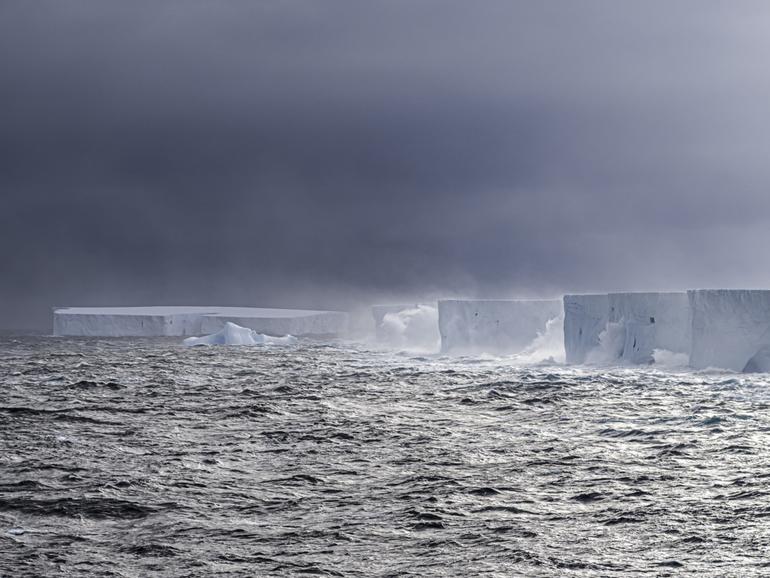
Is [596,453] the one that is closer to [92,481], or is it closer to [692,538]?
[692,538]

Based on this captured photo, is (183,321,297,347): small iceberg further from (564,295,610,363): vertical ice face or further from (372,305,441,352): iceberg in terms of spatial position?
(564,295,610,363): vertical ice face

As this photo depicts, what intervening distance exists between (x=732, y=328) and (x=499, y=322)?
12.2 m

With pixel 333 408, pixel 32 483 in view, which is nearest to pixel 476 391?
pixel 333 408

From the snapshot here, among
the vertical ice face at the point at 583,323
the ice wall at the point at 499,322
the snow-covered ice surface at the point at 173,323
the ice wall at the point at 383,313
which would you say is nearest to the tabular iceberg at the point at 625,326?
the vertical ice face at the point at 583,323

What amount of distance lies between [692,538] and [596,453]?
11.1ft

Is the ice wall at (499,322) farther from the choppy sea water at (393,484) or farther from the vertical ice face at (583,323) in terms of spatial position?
the choppy sea water at (393,484)

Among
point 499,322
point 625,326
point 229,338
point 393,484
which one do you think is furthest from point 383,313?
point 393,484

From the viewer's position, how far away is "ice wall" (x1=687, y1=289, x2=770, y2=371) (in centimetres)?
1647

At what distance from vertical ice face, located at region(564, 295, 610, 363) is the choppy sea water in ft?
19.9

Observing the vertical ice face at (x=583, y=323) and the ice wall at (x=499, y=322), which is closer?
the vertical ice face at (x=583, y=323)

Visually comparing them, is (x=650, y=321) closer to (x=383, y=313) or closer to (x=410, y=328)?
(x=410, y=328)

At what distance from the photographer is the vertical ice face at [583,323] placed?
2150 centimetres

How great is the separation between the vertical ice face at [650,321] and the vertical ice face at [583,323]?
0.42 m

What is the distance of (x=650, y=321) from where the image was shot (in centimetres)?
1988
